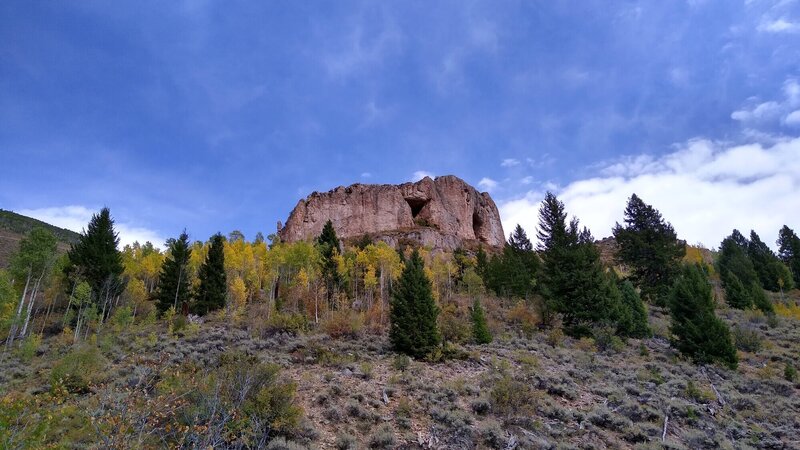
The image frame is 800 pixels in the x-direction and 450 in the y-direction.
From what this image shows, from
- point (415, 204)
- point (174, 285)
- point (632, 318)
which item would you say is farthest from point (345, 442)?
point (415, 204)

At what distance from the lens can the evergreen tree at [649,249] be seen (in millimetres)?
37938

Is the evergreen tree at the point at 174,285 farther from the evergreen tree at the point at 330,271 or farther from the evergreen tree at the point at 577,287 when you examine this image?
the evergreen tree at the point at 577,287

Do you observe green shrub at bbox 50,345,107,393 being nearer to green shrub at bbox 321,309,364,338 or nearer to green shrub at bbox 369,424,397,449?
green shrub at bbox 369,424,397,449

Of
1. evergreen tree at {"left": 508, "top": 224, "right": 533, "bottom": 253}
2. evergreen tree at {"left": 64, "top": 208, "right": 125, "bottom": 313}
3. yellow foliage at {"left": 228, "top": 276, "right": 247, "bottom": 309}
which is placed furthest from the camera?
evergreen tree at {"left": 508, "top": 224, "right": 533, "bottom": 253}

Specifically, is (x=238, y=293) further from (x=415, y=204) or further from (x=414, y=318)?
(x=415, y=204)

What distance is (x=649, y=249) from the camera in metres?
39.3

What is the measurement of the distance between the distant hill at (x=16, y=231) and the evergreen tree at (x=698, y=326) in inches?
3643

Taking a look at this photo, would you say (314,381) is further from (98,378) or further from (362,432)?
(98,378)

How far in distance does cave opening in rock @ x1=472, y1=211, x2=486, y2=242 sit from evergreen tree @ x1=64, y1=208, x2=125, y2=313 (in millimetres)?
69419

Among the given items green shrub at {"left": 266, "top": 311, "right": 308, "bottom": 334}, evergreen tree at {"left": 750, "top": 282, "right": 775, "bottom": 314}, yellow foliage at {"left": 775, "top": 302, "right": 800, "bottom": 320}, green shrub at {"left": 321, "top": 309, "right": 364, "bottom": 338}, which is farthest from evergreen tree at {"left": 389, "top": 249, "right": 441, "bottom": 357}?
yellow foliage at {"left": 775, "top": 302, "right": 800, "bottom": 320}

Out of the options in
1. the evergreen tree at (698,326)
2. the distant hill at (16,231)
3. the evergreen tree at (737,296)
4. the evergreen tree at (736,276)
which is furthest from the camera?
the distant hill at (16,231)

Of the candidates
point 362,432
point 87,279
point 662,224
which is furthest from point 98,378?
point 662,224

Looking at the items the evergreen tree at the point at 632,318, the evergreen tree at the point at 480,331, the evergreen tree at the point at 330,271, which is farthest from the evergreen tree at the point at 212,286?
the evergreen tree at the point at 632,318

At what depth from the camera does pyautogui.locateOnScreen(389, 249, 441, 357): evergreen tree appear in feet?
69.9
